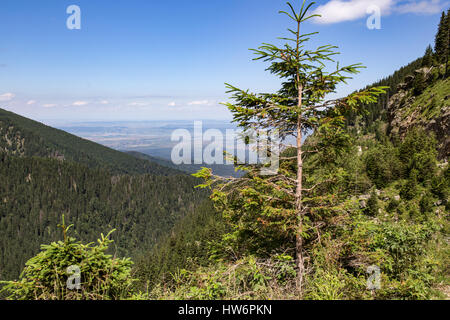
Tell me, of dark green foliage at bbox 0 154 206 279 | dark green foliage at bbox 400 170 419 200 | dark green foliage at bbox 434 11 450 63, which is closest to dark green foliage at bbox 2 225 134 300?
dark green foliage at bbox 400 170 419 200

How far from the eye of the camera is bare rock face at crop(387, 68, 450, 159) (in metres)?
34.8

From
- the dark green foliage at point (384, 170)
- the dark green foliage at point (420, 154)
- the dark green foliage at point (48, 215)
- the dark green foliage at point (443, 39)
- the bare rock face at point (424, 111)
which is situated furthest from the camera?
the dark green foliage at point (48, 215)

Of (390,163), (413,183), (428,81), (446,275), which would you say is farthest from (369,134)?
(446,275)

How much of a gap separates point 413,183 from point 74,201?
226103mm

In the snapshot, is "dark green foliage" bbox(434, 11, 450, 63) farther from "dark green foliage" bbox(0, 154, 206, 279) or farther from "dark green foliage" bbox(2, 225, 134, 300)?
"dark green foliage" bbox(0, 154, 206, 279)

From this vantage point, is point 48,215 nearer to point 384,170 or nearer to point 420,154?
point 384,170

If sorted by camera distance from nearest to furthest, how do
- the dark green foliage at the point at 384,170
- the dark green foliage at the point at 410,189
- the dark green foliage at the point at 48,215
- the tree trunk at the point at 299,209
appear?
the tree trunk at the point at 299,209, the dark green foliage at the point at 410,189, the dark green foliage at the point at 384,170, the dark green foliage at the point at 48,215

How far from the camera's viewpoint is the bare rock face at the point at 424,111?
1369 inches

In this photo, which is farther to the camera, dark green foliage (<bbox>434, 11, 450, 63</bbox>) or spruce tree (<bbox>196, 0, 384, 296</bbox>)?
dark green foliage (<bbox>434, 11, 450, 63</bbox>)

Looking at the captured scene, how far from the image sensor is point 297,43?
8164 mm

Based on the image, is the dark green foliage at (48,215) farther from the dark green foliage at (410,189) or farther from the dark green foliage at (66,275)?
the dark green foliage at (66,275)

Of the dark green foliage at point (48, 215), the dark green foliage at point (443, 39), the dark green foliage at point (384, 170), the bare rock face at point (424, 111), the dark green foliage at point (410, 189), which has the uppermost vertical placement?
the dark green foliage at point (443, 39)

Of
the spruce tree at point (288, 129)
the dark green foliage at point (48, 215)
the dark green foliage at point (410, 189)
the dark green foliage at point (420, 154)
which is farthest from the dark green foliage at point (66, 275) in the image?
the dark green foliage at point (48, 215)
